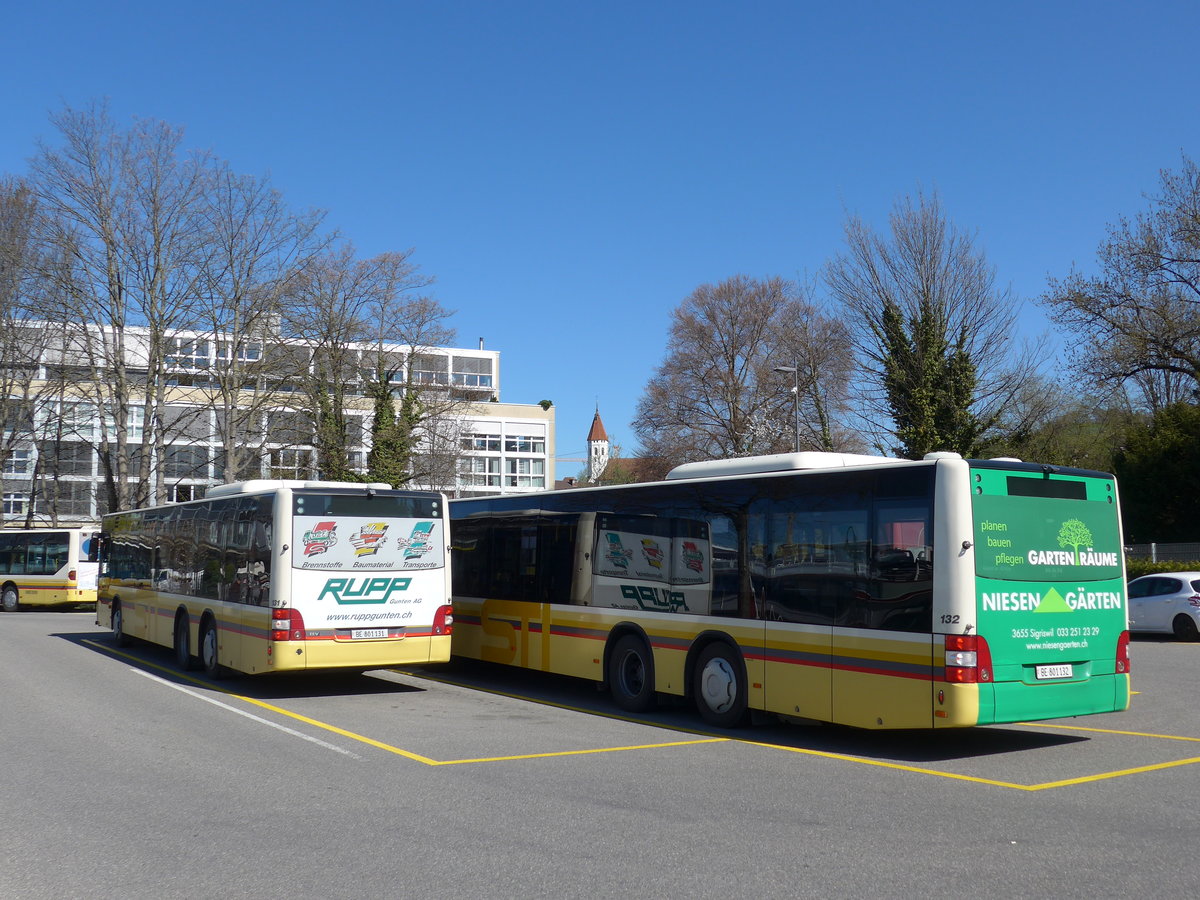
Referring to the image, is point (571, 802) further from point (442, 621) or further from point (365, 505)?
point (365, 505)

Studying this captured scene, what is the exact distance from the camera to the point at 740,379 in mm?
54125

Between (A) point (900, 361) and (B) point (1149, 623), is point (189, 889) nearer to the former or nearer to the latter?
(B) point (1149, 623)

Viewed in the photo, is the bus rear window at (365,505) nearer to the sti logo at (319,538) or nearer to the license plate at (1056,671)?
the sti logo at (319,538)

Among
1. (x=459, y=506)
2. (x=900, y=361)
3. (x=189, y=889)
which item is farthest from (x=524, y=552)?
(x=900, y=361)

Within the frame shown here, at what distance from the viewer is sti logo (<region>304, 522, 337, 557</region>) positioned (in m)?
14.6

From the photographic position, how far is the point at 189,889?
586 centimetres

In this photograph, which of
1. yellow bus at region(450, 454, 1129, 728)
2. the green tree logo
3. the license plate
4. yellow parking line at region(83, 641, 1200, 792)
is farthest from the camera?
the green tree logo

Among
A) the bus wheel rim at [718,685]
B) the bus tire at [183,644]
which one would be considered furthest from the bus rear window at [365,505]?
the bus wheel rim at [718,685]

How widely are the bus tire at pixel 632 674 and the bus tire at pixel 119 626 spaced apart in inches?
529

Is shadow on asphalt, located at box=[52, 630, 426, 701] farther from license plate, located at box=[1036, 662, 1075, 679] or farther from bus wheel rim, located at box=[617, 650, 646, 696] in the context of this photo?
license plate, located at box=[1036, 662, 1075, 679]

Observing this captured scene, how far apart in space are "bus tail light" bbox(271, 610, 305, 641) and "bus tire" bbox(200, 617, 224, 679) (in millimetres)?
3009

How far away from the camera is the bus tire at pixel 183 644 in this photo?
711 inches

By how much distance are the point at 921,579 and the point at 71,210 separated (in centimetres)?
3706

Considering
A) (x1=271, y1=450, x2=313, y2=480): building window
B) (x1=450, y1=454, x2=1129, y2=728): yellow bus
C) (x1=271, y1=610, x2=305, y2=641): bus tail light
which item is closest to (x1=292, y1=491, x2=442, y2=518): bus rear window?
(x1=271, y1=610, x2=305, y2=641): bus tail light
